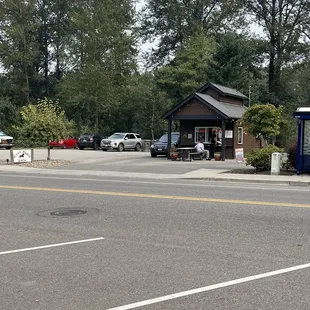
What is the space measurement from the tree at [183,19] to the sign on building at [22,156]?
32986 millimetres

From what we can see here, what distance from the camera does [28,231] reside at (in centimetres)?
819

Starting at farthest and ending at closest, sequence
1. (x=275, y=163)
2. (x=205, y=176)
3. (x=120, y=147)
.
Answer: (x=120, y=147)
(x=275, y=163)
(x=205, y=176)

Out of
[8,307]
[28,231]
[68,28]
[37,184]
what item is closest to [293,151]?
[37,184]

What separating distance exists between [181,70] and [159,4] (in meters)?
12.6

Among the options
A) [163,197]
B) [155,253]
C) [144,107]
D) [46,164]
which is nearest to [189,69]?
[144,107]

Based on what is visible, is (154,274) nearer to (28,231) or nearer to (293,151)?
(28,231)

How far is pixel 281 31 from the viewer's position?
5288cm

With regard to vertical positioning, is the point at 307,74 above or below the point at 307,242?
above

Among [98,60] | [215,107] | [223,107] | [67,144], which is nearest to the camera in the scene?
[215,107]

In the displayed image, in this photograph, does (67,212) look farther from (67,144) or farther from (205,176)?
(67,144)

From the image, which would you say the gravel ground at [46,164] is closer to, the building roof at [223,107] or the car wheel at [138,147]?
the building roof at [223,107]

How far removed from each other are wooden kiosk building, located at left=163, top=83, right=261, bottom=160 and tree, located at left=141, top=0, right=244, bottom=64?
23.9 m

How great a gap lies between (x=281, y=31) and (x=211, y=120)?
85.6 ft

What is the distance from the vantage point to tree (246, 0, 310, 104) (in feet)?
176
